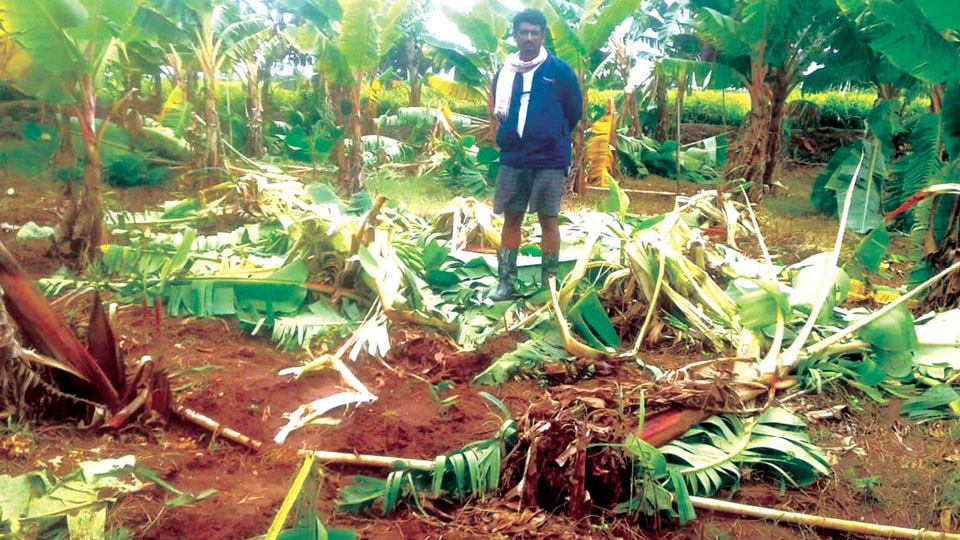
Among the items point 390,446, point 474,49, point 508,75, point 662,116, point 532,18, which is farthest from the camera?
point 662,116

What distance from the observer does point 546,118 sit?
4195 millimetres

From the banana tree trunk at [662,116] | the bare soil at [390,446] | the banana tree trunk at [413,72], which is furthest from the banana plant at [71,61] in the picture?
the banana tree trunk at [662,116]

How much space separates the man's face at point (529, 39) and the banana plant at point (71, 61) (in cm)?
246

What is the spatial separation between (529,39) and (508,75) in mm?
236

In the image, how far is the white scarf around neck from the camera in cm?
421

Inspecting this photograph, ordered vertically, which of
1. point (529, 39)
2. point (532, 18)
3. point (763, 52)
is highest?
point (763, 52)

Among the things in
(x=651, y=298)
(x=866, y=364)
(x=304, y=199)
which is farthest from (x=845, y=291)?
(x=304, y=199)

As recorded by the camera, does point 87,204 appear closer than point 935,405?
No

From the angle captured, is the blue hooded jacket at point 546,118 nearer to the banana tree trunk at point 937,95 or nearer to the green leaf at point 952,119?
the green leaf at point 952,119

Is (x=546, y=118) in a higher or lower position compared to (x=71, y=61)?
lower

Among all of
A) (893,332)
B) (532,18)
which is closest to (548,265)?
(532,18)

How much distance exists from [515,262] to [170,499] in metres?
2.75

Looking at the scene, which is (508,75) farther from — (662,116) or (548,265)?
(662,116)

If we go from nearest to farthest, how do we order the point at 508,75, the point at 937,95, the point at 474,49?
1. the point at 508,75
2. the point at 937,95
3. the point at 474,49
